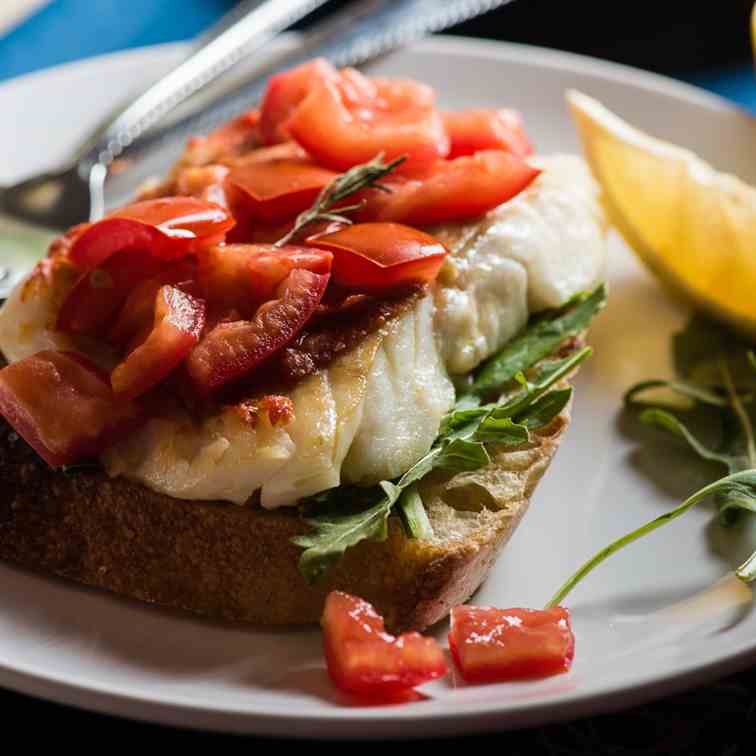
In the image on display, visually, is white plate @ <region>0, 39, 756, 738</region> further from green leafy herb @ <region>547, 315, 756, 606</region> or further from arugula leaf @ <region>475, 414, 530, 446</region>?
arugula leaf @ <region>475, 414, 530, 446</region>

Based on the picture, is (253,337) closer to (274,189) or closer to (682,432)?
(274,189)

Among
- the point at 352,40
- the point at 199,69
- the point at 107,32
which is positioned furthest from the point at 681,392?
the point at 107,32

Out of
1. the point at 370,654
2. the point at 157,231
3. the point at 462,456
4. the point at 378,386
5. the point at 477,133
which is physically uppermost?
the point at 157,231

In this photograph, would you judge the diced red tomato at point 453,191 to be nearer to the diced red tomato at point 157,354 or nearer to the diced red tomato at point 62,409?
the diced red tomato at point 157,354

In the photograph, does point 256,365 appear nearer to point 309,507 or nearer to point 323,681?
point 309,507

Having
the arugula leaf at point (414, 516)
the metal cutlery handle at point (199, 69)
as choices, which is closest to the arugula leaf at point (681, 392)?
the arugula leaf at point (414, 516)

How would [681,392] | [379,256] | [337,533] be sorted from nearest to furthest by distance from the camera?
[337,533] → [379,256] → [681,392]

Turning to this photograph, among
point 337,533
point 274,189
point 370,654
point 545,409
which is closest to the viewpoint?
point 370,654
